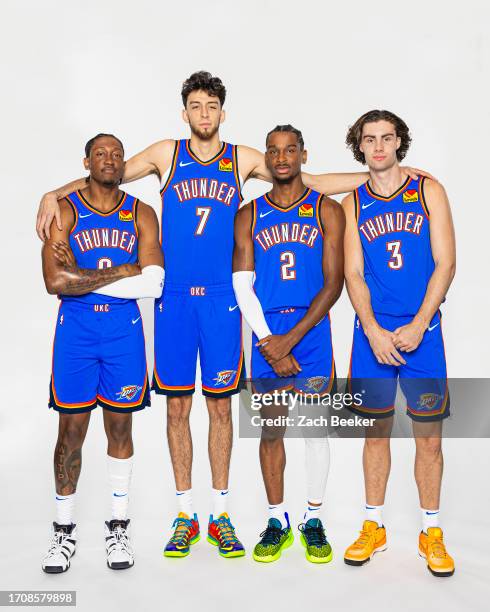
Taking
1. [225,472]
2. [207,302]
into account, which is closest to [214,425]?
[225,472]

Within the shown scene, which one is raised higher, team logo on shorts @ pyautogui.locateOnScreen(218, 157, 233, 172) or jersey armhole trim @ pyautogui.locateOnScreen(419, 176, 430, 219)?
team logo on shorts @ pyautogui.locateOnScreen(218, 157, 233, 172)

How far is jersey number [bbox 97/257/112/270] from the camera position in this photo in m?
5.77

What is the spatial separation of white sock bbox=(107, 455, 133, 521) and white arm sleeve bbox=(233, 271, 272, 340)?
125cm

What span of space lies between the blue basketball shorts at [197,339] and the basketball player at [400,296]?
0.85 m

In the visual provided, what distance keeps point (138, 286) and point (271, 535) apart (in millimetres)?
1919

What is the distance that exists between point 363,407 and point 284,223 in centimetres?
133

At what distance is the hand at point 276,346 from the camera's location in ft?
19.0

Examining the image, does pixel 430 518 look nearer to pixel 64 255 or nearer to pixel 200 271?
pixel 200 271

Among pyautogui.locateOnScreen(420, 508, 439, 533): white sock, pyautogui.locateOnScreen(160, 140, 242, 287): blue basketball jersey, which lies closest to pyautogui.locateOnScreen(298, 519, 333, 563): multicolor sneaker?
pyautogui.locateOnScreen(420, 508, 439, 533): white sock

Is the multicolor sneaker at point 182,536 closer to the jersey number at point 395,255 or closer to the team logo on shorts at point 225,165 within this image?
the jersey number at point 395,255

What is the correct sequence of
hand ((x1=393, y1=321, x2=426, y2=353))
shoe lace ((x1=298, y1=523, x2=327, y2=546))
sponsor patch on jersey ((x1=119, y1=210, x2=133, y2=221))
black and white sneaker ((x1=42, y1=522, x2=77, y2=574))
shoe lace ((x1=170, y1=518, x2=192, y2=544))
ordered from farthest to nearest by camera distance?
shoe lace ((x1=170, y1=518, x2=192, y2=544)), shoe lace ((x1=298, y1=523, x2=327, y2=546)), sponsor patch on jersey ((x1=119, y1=210, x2=133, y2=221)), black and white sneaker ((x1=42, y1=522, x2=77, y2=574)), hand ((x1=393, y1=321, x2=426, y2=353))

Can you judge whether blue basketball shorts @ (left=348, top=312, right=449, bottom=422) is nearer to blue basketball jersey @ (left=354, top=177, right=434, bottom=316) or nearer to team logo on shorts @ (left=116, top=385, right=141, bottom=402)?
blue basketball jersey @ (left=354, top=177, right=434, bottom=316)

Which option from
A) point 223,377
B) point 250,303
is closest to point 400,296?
point 250,303

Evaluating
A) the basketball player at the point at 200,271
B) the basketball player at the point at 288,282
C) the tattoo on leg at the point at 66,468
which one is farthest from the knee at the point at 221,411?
the tattoo on leg at the point at 66,468
